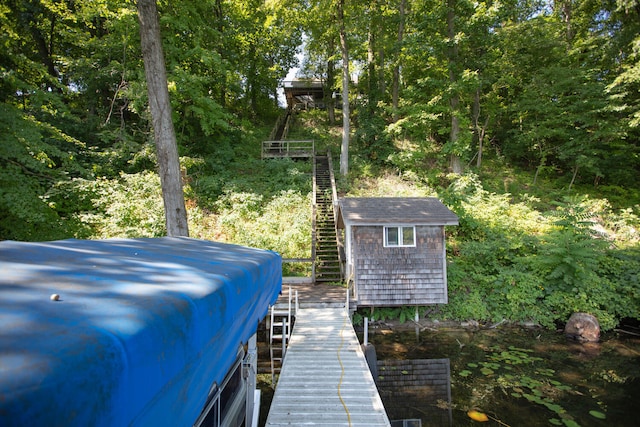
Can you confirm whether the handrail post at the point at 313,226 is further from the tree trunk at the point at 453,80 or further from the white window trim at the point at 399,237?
the tree trunk at the point at 453,80

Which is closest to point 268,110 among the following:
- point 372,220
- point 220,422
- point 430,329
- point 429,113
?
point 429,113

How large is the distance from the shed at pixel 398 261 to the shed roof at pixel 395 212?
0.03 metres

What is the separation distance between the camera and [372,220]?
→ 1020 cm

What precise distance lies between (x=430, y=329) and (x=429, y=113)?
1271cm

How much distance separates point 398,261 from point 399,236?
82 centimetres

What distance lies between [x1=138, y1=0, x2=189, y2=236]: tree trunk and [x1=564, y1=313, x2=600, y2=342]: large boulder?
478 inches

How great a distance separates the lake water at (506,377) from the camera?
646 cm

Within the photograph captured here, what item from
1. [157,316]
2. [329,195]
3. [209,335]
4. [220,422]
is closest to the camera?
[157,316]

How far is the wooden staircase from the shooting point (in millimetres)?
12412

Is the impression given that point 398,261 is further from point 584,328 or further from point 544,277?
point 584,328

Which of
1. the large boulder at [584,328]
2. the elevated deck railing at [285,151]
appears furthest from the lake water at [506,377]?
the elevated deck railing at [285,151]

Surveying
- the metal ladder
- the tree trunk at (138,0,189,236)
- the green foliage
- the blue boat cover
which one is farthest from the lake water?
the tree trunk at (138,0,189,236)

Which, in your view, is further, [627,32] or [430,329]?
[627,32]

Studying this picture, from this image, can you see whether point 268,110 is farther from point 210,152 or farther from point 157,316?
point 157,316
